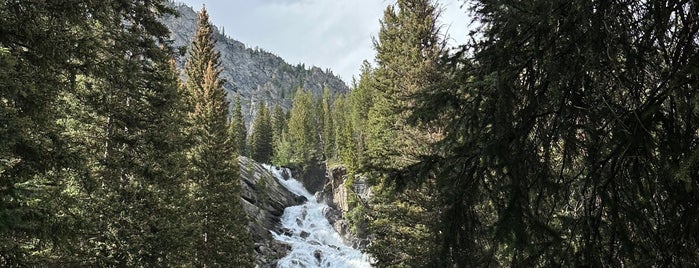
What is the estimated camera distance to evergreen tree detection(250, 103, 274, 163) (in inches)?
2993

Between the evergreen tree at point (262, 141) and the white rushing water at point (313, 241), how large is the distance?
2190 cm

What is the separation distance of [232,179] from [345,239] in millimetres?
22145

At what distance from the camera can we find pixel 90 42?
19.7 ft

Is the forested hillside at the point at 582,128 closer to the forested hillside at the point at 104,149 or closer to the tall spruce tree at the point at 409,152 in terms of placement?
the forested hillside at the point at 104,149

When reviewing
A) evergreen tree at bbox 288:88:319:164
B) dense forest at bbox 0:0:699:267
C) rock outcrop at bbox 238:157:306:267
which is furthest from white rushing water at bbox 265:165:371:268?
dense forest at bbox 0:0:699:267

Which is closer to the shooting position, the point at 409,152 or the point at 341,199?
the point at 409,152

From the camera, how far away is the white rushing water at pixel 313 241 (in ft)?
115

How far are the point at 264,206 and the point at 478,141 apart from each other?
42.7 m

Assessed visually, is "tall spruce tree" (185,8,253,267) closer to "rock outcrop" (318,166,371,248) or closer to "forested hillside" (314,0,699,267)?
"rock outcrop" (318,166,371,248)

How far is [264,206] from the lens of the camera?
44.9m

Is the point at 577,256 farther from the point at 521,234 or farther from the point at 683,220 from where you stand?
the point at 683,220

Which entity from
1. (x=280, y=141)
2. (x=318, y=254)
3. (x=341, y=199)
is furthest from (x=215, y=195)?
(x=280, y=141)

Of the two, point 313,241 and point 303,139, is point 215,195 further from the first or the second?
point 303,139

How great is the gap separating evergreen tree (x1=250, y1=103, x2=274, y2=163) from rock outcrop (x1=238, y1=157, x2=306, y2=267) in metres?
19.7
